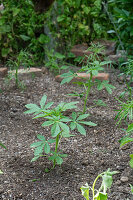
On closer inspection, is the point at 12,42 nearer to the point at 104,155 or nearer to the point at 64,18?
the point at 64,18

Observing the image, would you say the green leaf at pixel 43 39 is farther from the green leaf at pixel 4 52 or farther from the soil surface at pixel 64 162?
the soil surface at pixel 64 162

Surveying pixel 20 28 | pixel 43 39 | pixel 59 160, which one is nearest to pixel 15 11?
pixel 20 28

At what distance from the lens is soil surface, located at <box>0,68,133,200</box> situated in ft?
5.86

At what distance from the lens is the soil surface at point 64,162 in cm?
179

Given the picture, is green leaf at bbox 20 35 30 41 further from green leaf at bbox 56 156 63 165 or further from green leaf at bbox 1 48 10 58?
green leaf at bbox 56 156 63 165

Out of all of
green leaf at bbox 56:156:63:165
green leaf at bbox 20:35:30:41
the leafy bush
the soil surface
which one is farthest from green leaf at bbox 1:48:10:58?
green leaf at bbox 56:156:63:165

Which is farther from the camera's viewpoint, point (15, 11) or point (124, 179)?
point (15, 11)

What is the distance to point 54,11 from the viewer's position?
14.0 feet

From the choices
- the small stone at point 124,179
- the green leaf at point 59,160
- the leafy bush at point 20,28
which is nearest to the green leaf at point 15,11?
the leafy bush at point 20,28

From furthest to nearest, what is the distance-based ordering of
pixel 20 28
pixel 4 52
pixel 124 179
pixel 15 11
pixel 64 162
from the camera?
pixel 20 28
pixel 4 52
pixel 15 11
pixel 64 162
pixel 124 179

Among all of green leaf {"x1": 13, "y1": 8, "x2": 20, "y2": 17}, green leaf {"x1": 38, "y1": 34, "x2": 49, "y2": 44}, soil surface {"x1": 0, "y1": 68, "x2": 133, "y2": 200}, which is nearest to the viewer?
soil surface {"x1": 0, "y1": 68, "x2": 133, "y2": 200}

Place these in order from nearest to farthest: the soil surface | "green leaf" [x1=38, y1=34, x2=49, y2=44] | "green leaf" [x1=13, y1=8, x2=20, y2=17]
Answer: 1. the soil surface
2. "green leaf" [x1=13, y1=8, x2=20, y2=17]
3. "green leaf" [x1=38, y1=34, x2=49, y2=44]

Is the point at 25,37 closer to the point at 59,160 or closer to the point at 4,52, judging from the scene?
the point at 4,52

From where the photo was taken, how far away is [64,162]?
81.7 inches
